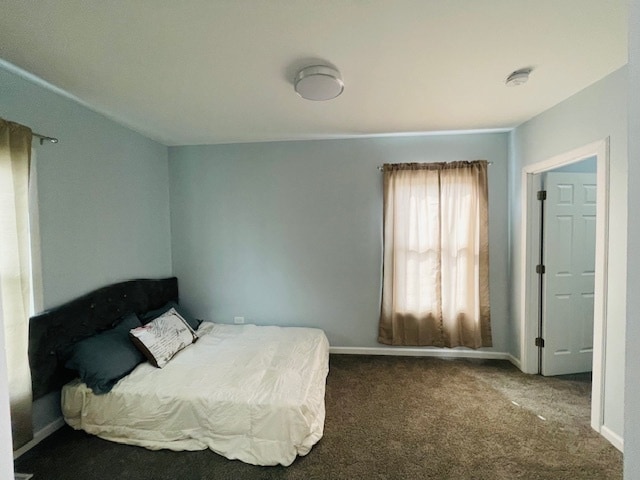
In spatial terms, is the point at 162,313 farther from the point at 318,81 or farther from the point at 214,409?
the point at 318,81

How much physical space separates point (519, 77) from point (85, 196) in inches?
133

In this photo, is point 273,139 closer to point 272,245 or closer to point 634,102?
point 272,245

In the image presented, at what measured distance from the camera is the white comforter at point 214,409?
1640 millimetres

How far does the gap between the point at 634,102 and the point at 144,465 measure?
2.70m

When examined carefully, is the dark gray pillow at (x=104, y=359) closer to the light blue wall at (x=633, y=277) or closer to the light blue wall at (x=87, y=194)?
the light blue wall at (x=87, y=194)

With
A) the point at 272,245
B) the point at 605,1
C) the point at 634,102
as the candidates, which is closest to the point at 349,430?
the point at 272,245

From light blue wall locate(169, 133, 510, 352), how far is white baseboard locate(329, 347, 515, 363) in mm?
75

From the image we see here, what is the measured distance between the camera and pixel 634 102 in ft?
1.83

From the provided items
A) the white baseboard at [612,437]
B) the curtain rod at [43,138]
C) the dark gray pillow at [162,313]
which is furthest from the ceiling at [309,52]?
the white baseboard at [612,437]

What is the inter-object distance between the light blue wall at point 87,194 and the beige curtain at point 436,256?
8.63 feet

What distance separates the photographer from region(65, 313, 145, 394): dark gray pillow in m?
Answer: 1.83

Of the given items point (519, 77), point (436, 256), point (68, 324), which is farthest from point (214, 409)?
point (519, 77)

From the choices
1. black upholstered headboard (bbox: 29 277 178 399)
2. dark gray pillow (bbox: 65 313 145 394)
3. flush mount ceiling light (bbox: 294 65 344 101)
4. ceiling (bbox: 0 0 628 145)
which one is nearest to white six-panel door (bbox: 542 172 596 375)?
ceiling (bbox: 0 0 628 145)

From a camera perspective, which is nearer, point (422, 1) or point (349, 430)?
point (422, 1)
